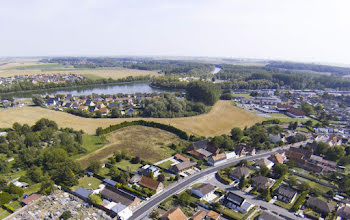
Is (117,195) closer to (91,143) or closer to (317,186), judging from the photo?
(91,143)

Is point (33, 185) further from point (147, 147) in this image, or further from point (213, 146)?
point (213, 146)

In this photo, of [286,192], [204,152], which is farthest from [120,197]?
[286,192]

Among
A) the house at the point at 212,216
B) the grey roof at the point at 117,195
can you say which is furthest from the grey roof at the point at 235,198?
the grey roof at the point at 117,195

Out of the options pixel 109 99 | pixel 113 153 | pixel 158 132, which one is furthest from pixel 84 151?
pixel 109 99

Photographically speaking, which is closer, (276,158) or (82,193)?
(82,193)

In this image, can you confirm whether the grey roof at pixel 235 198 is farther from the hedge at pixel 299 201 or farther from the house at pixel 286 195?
the hedge at pixel 299 201

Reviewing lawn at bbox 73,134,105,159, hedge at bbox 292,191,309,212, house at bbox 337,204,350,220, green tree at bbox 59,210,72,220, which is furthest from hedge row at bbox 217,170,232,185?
lawn at bbox 73,134,105,159
